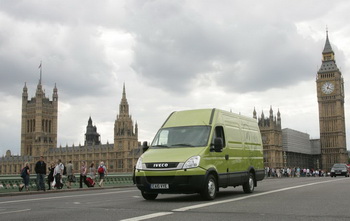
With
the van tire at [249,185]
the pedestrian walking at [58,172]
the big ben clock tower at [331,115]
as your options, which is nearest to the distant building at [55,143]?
the big ben clock tower at [331,115]

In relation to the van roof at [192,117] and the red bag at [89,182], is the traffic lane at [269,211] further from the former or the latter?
the red bag at [89,182]

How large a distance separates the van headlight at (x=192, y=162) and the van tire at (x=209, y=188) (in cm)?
58

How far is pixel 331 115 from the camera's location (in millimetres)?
118688

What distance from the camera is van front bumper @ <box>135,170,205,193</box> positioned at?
11.9 m

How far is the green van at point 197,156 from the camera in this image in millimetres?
11938

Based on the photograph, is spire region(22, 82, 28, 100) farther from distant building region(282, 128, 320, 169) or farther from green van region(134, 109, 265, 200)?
green van region(134, 109, 265, 200)

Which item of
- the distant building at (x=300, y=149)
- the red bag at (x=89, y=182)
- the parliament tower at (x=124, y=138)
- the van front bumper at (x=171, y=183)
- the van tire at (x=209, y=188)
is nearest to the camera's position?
the van front bumper at (x=171, y=183)

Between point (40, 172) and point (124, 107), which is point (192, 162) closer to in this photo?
point (40, 172)

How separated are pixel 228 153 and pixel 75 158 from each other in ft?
387

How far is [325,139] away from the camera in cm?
11931

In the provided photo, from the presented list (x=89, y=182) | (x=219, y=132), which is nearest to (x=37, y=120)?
(x=89, y=182)

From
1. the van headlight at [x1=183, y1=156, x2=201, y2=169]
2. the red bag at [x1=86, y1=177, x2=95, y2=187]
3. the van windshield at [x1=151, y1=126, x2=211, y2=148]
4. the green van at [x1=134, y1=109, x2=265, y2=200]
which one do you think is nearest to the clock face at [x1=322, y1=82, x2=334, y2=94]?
the red bag at [x1=86, y1=177, x2=95, y2=187]

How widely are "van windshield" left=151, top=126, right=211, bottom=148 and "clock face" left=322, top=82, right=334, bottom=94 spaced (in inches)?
4413

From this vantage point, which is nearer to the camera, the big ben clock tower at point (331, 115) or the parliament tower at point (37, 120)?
the big ben clock tower at point (331, 115)
